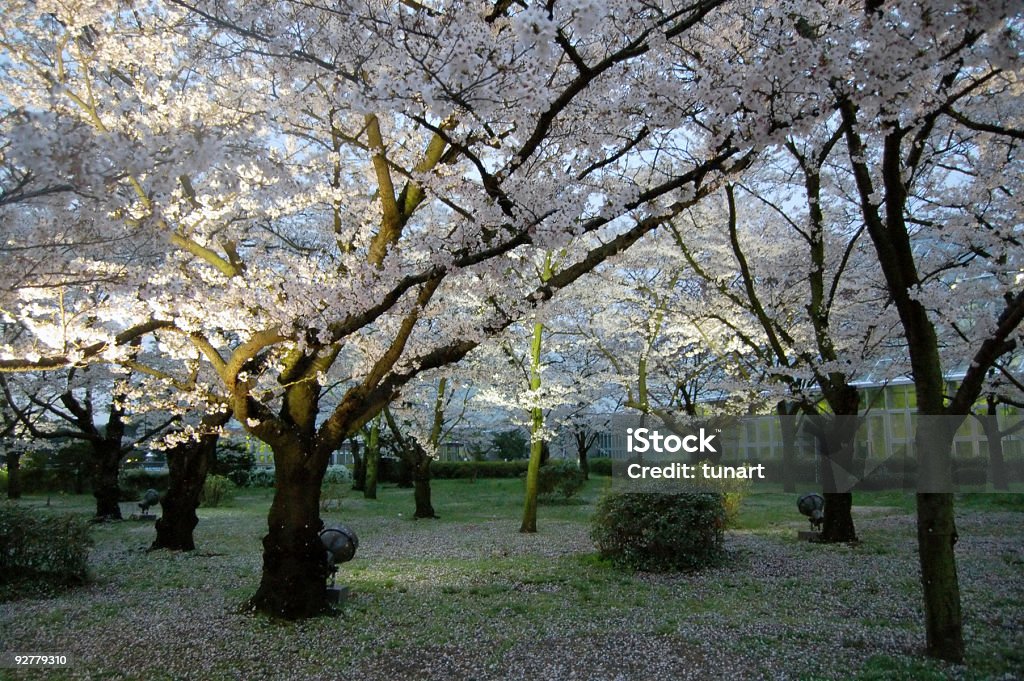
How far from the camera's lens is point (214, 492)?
19359 mm

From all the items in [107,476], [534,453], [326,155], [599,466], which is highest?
[326,155]

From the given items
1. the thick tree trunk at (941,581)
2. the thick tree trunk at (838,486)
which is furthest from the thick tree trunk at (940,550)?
the thick tree trunk at (838,486)

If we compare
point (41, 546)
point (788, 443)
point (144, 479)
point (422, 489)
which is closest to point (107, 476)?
point (422, 489)

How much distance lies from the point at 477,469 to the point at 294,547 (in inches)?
1003

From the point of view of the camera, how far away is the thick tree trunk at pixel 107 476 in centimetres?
1450

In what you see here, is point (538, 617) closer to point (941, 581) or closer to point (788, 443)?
point (941, 581)

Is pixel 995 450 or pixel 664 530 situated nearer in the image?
pixel 664 530

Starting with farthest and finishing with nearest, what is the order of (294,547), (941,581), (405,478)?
Answer: 1. (405,478)
2. (294,547)
3. (941,581)

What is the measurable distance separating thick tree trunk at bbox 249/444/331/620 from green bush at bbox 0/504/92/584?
295 cm

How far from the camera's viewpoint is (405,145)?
6957 millimetres

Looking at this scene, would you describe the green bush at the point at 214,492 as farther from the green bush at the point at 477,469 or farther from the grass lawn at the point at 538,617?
the green bush at the point at 477,469

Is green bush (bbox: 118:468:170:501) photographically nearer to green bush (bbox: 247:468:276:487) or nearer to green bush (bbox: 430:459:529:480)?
green bush (bbox: 247:468:276:487)

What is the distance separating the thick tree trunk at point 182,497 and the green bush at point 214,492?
8818 millimetres

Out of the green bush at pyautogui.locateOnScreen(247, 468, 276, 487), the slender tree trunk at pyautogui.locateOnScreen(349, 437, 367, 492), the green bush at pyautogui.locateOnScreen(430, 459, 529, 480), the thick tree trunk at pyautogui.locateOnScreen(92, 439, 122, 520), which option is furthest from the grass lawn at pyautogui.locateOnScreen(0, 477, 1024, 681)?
the green bush at pyautogui.locateOnScreen(430, 459, 529, 480)
